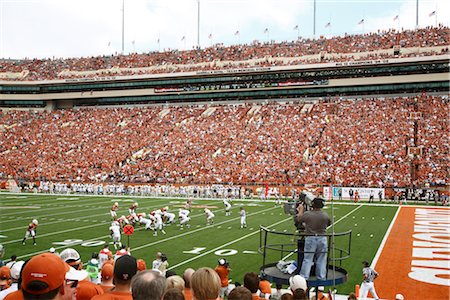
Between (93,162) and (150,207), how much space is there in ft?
64.6

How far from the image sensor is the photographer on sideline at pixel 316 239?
6.42m

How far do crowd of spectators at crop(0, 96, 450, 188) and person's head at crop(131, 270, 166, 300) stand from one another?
3338 cm

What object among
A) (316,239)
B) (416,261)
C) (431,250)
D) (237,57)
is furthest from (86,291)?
(237,57)

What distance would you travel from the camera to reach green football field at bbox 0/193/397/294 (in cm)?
1375

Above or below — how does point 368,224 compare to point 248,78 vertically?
below

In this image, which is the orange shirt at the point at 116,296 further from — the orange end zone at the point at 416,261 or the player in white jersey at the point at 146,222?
the player in white jersey at the point at 146,222

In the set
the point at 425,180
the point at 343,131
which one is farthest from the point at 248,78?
the point at 425,180

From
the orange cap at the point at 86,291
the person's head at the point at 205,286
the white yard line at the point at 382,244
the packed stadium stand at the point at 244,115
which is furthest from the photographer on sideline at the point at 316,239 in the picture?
the packed stadium stand at the point at 244,115

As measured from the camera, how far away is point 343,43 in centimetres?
5116

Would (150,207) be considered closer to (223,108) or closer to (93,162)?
(93,162)

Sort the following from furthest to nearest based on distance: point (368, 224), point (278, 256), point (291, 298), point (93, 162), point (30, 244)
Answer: point (93, 162) < point (368, 224) < point (30, 244) < point (278, 256) < point (291, 298)

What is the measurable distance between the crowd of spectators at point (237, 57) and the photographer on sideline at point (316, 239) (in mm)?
43928

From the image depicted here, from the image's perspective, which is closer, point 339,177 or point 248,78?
point 339,177

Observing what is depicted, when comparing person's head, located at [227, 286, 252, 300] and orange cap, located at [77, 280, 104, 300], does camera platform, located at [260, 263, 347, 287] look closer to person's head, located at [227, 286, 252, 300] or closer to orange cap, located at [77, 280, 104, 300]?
person's head, located at [227, 286, 252, 300]
